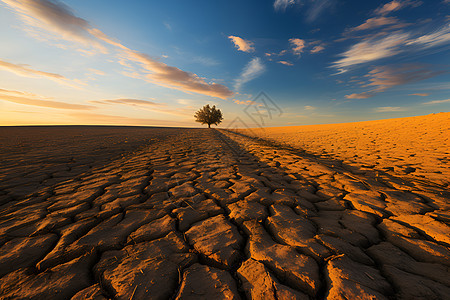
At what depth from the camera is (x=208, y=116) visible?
1205 inches

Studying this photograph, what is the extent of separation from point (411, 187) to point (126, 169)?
13.1ft

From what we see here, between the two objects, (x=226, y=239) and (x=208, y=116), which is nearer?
(x=226, y=239)

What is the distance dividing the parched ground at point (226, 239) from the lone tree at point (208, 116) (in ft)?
95.6

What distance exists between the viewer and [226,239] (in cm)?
112

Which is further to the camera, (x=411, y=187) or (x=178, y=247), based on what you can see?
(x=411, y=187)

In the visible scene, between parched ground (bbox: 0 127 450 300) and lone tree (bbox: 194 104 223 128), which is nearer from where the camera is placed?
parched ground (bbox: 0 127 450 300)

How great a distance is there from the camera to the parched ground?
79cm

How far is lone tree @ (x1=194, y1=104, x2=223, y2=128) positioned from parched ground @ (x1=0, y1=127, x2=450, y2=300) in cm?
2914

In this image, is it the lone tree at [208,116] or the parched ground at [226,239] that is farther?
the lone tree at [208,116]

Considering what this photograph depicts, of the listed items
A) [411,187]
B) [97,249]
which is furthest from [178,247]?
[411,187]

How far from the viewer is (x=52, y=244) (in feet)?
3.60

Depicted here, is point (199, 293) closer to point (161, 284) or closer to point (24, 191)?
point (161, 284)

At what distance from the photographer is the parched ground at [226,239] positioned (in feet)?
2.60

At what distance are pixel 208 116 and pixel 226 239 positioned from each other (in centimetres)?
3041
